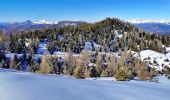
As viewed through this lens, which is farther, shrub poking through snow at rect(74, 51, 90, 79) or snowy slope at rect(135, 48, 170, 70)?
snowy slope at rect(135, 48, 170, 70)

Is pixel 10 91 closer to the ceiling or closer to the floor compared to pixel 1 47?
closer to the ceiling

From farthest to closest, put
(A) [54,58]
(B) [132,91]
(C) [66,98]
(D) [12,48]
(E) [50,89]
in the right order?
(D) [12,48], (A) [54,58], (B) [132,91], (E) [50,89], (C) [66,98]

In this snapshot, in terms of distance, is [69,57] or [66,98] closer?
[66,98]

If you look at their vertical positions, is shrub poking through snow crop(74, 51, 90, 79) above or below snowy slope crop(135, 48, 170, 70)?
above

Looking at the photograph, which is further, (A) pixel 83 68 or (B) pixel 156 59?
(B) pixel 156 59

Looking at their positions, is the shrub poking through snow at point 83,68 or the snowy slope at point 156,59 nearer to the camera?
the shrub poking through snow at point 83,68

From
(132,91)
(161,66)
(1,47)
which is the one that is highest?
(132,91)

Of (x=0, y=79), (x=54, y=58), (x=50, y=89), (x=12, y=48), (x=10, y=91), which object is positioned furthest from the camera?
(x=12, y=48)

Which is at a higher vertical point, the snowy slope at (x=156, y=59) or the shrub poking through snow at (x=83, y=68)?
the shrub poking through snow at (x=83, y=68)

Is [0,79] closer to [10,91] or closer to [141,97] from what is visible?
[10,91]

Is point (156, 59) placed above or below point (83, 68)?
below

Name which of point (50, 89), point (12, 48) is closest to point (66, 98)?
point (50, 89)
